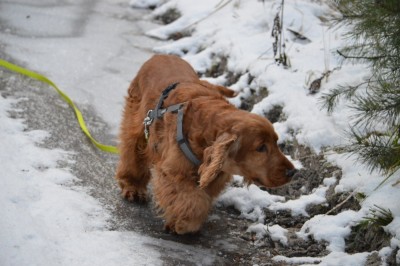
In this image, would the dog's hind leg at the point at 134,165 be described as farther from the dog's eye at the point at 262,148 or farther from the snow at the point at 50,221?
the dog's eye at the point at 262,148

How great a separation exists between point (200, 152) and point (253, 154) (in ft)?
1.16

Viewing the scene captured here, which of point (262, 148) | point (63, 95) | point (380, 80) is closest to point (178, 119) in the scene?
point (262, 148)

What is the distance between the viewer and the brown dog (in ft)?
12.0

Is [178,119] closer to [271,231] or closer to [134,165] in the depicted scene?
[134,165]

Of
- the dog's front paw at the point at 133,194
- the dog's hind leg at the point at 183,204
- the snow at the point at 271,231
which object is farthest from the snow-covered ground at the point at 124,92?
the dog's front paw at the point at 133,194

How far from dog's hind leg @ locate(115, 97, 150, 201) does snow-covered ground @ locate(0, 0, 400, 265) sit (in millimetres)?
353

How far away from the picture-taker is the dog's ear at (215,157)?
11.4 feet

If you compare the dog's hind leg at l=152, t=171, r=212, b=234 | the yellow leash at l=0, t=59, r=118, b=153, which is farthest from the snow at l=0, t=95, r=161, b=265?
the yellow leash at l=0, t=59, r=118, b=153

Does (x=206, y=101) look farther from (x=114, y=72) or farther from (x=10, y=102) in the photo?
(x=114, y=72)

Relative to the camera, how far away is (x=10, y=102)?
538cm

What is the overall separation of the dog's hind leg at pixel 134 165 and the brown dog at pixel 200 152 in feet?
0.06

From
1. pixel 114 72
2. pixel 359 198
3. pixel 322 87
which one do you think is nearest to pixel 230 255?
pixel 359 198

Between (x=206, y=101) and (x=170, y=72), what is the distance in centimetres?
63

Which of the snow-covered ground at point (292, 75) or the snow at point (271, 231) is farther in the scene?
the snow at point (271, 231)
